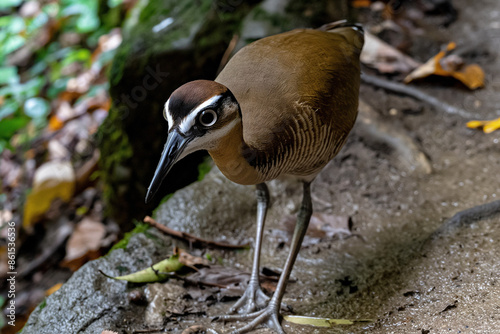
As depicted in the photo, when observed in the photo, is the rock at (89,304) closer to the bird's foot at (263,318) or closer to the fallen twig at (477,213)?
the bird's foot at (263,318)

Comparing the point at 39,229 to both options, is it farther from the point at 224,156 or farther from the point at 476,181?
the point at 476,181

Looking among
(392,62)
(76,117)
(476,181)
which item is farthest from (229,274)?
(76,117)

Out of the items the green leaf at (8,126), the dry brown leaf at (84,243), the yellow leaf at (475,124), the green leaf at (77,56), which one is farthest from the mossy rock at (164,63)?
the green leaf at (77,56)

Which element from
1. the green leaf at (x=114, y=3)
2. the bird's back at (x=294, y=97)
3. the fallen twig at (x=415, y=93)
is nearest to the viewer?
the bird's back at (x=294, y=97)

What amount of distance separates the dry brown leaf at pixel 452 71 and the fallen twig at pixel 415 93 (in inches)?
6.7

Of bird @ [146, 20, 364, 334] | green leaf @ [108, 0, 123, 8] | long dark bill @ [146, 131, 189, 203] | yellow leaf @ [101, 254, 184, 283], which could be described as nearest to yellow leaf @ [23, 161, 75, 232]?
green leaf @ [108, 0, 123, 8]

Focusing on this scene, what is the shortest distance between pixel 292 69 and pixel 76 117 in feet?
15.5

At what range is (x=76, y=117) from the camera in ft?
22.3

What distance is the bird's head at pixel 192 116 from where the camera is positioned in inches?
84.1

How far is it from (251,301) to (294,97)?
1.30 m

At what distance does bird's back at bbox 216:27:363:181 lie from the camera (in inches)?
102

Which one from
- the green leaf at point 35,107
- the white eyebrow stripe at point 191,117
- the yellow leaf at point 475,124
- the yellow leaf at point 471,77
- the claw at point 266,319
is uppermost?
the white eyebrow stripe at point 191,117

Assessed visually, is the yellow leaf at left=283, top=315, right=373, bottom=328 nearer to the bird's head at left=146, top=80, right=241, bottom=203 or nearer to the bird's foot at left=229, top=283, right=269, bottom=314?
the bird's foot at left=229, top=283, right=269, bottom=314

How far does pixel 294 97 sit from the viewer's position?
2701mm
